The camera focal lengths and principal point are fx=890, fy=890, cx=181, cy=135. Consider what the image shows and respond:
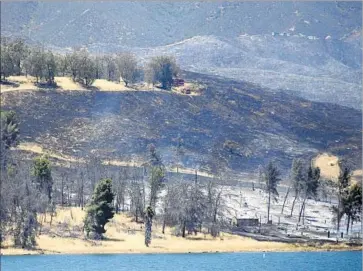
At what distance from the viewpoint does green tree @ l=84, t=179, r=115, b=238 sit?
338ft

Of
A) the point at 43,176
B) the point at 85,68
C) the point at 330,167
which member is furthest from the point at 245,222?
the point at 85,68

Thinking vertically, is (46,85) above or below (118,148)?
above

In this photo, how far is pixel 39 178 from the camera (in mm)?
113938

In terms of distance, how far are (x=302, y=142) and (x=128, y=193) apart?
2933 inches

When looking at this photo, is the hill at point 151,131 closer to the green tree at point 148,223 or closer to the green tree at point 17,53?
the green tree at point 17,53

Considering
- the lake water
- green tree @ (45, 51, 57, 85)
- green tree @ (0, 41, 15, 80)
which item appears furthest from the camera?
green tree @ (45, 51, 57, 85)

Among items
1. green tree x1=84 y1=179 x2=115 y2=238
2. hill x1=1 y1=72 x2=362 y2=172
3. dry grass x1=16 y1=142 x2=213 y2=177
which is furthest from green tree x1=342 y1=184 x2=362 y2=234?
hill x1=1 y1=72 x2=362 y2=172

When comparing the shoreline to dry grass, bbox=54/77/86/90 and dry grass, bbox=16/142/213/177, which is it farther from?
dry grass, bbox=54/77/86/90

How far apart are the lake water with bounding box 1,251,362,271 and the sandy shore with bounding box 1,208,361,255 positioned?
3.72 meters

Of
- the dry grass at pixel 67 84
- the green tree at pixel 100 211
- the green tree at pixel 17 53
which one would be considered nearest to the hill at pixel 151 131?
the dry grass at pixel 67 84

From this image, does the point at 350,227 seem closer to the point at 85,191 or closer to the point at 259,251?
the point at 259,251

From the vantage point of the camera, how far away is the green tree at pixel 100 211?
103125mm

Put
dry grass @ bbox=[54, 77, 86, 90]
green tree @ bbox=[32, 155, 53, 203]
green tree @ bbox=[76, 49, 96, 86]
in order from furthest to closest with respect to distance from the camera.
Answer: dry grass @ bbox=[54, 77, 86, 90] < green tree @ bbox=[76, 49, 96, 86] < green tree @ bbox=[32, 155, 53, 203]

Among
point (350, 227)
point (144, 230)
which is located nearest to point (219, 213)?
point (144, 230)
